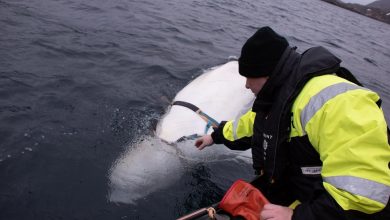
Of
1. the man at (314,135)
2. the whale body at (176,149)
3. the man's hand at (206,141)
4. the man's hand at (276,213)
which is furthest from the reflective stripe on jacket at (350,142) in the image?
the whale body at (176,149)

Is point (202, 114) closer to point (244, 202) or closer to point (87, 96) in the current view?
point (87, 96)

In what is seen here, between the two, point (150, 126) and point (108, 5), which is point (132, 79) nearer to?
point (150, 126)

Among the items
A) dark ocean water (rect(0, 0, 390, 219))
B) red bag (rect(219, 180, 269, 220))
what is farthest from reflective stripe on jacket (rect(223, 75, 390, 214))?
dark ocean water (rect(0, 0, 390, 219))

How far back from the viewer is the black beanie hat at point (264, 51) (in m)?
2.83

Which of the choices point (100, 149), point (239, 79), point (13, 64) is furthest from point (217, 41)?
point (100, 149)

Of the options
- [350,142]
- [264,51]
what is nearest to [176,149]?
[264,51]

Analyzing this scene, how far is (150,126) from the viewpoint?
5.75m

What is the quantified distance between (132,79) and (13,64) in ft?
7.09

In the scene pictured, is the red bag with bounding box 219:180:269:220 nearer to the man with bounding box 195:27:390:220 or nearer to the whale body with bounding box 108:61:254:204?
the man with bounding box 195:27:390:220

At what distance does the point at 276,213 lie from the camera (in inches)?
103

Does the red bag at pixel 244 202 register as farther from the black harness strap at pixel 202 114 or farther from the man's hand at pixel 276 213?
the black harness strap at pixel 202 114

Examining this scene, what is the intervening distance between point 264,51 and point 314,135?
75 centimetres

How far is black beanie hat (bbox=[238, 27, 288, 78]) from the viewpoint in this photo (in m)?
2.83

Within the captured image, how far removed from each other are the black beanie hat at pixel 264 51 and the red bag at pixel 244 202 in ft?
3.49
